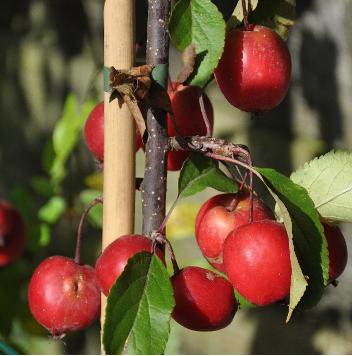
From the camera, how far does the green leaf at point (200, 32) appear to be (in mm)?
682

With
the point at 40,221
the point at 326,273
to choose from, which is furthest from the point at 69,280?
the point at 40,221

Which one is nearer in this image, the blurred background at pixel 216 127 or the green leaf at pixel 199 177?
the green leaf at pixel 199 177

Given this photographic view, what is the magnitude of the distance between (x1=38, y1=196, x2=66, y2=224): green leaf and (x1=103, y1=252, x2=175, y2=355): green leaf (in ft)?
2.89

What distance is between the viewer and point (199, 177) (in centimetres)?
74

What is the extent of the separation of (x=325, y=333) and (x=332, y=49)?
28.1 inches

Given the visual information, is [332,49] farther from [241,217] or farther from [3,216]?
[241,217]

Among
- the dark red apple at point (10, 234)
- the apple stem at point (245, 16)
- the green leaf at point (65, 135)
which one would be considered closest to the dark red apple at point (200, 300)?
the apple stem at point (245, 16)

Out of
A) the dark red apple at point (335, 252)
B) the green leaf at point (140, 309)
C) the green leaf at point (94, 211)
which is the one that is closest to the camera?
the green leaf at point (140, 309)

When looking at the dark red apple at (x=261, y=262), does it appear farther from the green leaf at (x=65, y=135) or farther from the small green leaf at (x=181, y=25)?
the green leaf at (x=65, y=135)

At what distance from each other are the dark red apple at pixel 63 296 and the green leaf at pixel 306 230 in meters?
0.23

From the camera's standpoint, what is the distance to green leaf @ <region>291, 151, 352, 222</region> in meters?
0.74

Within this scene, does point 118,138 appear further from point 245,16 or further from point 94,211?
point 94,211

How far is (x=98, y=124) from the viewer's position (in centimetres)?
84

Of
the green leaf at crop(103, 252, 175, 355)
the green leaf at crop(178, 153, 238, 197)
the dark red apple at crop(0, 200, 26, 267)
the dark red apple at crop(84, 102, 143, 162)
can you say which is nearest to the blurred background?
the dark red apple at crop(0, 200, 26, 267)
